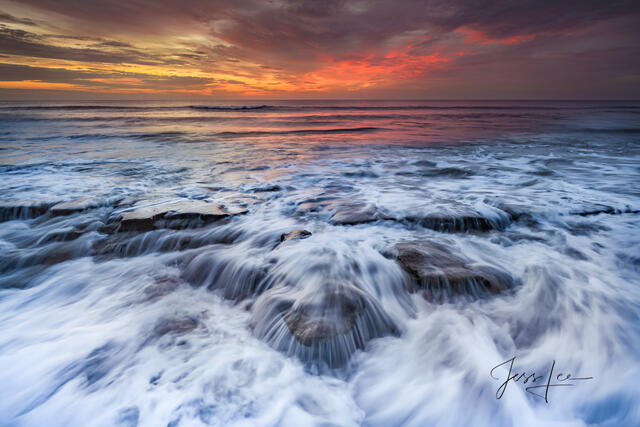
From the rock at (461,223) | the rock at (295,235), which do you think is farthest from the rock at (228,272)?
the rock at (461,223)

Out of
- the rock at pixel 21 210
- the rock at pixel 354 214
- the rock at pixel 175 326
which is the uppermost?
the rock at pixel 21 210

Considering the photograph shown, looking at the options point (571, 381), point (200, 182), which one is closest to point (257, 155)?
point (200, 182)

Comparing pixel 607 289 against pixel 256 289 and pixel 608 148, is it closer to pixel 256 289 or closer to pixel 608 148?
pixel 256 289

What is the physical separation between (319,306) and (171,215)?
9.71 ft

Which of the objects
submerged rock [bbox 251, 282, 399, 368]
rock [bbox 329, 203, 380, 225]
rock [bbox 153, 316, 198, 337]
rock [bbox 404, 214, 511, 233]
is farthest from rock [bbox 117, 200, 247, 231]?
rock [bbox 404, 214, 511, 233]

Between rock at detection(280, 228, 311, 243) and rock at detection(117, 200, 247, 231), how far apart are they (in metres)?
1.21

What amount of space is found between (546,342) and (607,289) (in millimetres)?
1228

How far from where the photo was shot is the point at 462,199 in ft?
16.6

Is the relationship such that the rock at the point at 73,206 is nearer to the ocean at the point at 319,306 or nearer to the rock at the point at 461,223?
the ocean at the point at 319,306

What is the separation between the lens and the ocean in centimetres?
184

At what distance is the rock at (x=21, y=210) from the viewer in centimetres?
460

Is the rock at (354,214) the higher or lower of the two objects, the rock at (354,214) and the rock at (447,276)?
the lower

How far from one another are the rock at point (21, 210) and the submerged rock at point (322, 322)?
14.6 feet

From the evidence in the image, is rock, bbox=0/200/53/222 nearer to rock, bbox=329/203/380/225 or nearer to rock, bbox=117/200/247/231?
rock, bbox=117/200/247/231
